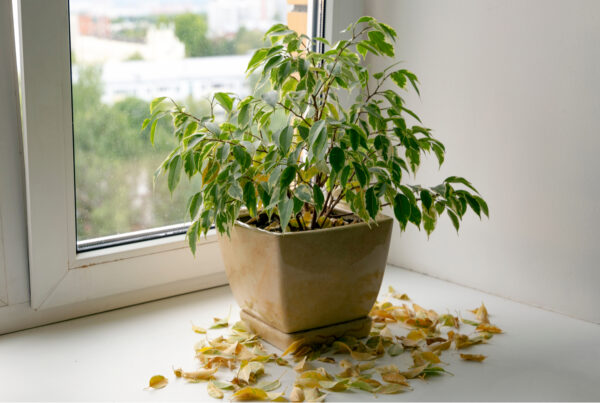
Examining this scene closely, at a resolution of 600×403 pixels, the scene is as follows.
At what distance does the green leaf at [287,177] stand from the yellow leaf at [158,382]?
37 cm

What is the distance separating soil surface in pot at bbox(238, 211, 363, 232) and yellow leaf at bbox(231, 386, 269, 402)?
0.93 ft

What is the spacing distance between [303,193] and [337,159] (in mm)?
80

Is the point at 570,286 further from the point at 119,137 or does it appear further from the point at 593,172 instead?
the point at 119,137

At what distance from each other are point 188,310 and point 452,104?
75 cm

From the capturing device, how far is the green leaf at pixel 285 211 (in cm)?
103

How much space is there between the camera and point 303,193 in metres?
1.06

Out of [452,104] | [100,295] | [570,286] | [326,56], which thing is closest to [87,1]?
[326,56]

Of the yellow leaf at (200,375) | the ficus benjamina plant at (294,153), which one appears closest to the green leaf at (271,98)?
the ficus benjamina plant at (294,153)

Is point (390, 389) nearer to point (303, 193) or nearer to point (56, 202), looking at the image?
point (303, 193)

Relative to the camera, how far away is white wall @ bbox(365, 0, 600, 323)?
1.32 m

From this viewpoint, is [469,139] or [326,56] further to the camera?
[469,139]

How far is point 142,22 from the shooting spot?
4.30 feet

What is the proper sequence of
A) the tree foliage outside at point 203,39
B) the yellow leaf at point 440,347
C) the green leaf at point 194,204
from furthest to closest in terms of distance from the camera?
the tree foliage outside at point 203,39
the yellow leaf at point 440,347
the green leaf at point 194,204

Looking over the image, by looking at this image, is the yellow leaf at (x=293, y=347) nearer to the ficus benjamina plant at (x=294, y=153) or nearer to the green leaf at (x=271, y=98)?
the ficus benjamina plant at (x=294, y=153)
